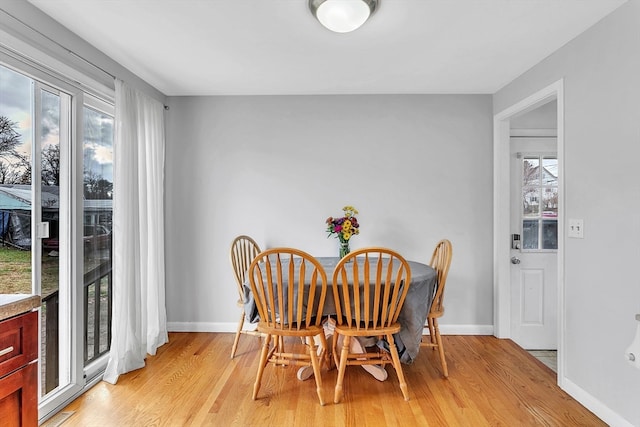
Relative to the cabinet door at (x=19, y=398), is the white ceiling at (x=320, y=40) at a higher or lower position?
higher

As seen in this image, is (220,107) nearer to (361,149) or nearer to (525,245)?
(361,149)

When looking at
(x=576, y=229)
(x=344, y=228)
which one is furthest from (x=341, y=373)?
(x=576, y=229)

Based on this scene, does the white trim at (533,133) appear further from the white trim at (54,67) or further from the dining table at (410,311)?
the white trim at (54,67)

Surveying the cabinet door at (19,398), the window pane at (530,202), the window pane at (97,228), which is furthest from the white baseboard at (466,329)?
the cabinet door at (19,398)

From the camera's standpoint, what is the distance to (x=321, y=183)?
12.0ft

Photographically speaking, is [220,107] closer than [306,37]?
No

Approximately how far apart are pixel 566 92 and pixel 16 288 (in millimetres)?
3713

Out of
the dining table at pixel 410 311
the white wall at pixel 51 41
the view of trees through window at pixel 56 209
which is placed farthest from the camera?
the dining table at pixel 410 311

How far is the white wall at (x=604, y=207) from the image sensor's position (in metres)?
1.98

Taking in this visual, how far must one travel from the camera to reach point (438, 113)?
3641 mm

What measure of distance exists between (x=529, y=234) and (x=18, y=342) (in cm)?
386

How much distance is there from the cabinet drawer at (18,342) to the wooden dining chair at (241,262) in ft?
5.58

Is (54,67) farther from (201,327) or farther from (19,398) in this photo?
(201,327)

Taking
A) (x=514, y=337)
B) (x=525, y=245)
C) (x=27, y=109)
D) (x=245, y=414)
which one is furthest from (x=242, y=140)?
(x=514, y=337)
